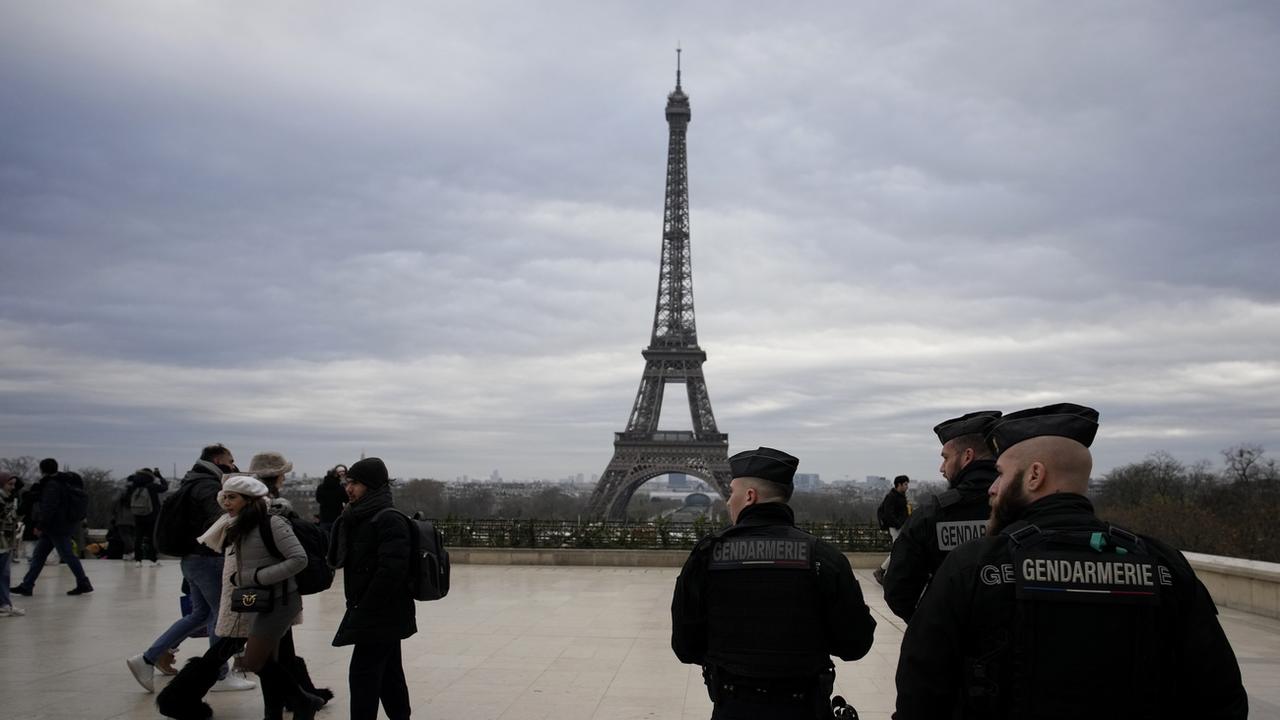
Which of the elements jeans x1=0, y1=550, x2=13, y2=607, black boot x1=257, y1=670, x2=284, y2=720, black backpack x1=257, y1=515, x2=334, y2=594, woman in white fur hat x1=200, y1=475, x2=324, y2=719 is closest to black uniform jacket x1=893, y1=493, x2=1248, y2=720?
black backpack x1=257, y1=515, x2=334, y2=594

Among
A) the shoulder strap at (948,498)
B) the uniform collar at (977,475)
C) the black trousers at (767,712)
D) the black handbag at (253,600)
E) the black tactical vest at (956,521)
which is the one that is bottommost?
the black trousers at (767,712)

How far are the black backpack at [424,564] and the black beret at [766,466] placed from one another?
2.53m

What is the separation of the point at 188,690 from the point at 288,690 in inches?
28.8

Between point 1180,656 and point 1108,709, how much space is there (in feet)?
0.99

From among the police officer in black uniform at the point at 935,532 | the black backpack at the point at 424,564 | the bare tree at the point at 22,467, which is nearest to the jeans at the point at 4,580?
the black backpack at the point at 424,564

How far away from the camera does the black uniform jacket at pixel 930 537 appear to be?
4.31 metres

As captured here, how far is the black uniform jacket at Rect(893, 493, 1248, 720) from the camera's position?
8.60 feet

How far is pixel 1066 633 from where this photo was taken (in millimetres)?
2621

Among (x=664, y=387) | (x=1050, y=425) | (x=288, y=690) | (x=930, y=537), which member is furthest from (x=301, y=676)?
(x=664, y=387)

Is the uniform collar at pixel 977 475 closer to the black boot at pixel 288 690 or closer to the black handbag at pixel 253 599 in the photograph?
the black handbag at pixel 253 599

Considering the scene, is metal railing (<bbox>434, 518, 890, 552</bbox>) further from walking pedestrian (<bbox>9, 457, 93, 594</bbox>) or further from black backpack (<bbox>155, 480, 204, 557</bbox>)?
black backpack (<bbox>155, 480, 204, 557</bbox>)

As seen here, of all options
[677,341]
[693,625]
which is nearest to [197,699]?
[693,625]

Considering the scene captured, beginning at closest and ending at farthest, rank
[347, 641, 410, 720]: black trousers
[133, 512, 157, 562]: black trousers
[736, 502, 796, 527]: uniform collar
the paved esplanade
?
[736, 502, 796, 527]: uniform collar, [347, 641, 410, 720]: black trousers, the paved esplanade, [133, 512, 157, 562]: black trousers

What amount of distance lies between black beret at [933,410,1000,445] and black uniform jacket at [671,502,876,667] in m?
1.19
